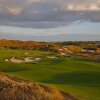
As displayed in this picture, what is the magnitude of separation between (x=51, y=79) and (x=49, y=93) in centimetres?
1356

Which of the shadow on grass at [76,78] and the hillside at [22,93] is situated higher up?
the hillside at [22,93]

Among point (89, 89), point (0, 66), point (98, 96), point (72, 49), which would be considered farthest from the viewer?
point (72, 49)

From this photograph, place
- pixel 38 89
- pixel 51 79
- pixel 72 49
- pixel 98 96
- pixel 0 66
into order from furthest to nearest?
pixel 72 49 < pixel 0 66 < pixel 51 79 < pixel 98 96 < pixel 38 89

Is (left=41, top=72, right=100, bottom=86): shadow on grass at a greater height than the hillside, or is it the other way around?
the hillside

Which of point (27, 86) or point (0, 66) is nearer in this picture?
point (27, 86)

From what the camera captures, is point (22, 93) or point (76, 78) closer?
point (22, 93)

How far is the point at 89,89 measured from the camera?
2328cm

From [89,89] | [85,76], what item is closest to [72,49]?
[85,76]

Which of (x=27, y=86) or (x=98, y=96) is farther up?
(x=27, y=86)

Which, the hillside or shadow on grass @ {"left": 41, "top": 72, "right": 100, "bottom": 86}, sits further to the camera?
shadow on grass @ {"left": 41, "top": 72, "right": 100, "bottom": 86}

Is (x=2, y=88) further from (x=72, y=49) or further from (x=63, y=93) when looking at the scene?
(x=72, y=49)

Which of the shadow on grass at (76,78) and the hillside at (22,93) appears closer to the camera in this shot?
the hillside at (22,93)

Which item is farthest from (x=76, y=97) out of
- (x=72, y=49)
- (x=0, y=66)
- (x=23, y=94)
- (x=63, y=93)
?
(x=72, y=49)

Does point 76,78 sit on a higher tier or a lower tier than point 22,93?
lower
